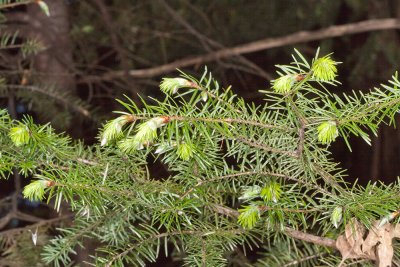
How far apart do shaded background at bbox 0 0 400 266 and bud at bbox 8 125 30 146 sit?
1120 mm

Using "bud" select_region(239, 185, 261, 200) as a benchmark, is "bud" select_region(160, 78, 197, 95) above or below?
above

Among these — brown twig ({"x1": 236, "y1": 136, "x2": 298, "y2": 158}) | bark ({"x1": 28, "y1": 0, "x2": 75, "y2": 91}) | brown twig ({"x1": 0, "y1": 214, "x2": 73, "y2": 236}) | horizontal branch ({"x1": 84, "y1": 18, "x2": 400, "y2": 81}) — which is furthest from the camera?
horizontal branch ({"x1": 84, "y1": 18, "x2": 400, "y2": 81})

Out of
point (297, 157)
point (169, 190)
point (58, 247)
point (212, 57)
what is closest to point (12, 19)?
point (212, 57)

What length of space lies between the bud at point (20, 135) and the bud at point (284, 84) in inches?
13.0

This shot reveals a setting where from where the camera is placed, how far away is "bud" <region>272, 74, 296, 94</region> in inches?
27.1

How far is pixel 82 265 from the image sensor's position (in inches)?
56.1

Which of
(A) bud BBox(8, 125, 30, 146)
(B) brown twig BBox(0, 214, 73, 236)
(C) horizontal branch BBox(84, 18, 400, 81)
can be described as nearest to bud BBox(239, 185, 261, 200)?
(A) bud BBox(8, 125, 30, 146)

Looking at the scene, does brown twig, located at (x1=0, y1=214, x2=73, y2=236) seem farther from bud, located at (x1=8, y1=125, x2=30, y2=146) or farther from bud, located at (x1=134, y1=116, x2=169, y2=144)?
bud, located at (x1=134, y1=116, x2=169, y2=144)

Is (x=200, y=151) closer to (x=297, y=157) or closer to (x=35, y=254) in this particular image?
(x=297, y=157)

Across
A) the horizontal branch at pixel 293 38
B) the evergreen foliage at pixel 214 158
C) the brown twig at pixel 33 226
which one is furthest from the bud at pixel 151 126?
the horizontal branch at pixel 293 38

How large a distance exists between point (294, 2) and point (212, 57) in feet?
2.52

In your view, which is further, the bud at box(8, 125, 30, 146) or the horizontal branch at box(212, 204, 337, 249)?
the horizontal branch at box(212, 204, 337, 249)

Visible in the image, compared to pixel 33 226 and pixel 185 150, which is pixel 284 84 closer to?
pixel 185 150

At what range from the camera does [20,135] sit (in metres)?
0.77
